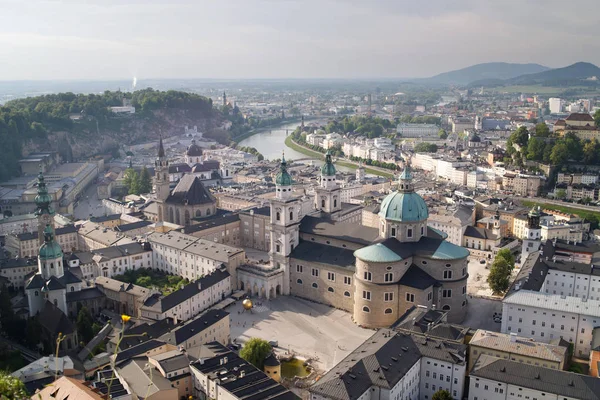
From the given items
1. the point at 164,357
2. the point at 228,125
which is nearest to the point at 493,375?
the point at 164,357

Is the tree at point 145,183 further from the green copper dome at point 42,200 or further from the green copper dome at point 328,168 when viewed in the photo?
the green copper dome at point 328,168

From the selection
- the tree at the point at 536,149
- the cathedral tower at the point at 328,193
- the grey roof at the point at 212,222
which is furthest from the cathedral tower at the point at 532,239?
the tree at the point at 536,149

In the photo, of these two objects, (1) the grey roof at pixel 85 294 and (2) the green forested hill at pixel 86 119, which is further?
(2) the green forested hill at pixel 86 119

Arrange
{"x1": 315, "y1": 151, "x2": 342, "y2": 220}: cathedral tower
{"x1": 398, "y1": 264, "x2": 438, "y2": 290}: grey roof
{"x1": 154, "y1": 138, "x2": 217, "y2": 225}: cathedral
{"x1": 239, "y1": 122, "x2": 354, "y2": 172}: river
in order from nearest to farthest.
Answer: {"x1": 398, "y1": 264, "x2": 438, "y2": 290}: grey roof < {"x1": 315, "y1": 151, "x2": 342, "y2": 220}: cathedral tower < {"x1": 154, "y1": 138, "x2": 217, "y2": 225}: cathedral < {"x1": 239, "y1": 122, "x2": 354, "y2": 172}: river

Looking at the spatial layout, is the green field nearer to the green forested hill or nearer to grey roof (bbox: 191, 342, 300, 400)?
grey roof (bbox: 191, 342, 300, 400)

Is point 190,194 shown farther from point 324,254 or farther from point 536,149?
point 536,149

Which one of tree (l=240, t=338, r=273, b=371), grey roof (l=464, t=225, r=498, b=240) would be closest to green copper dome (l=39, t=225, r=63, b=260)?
tree (l=240, t=338, r=273, b=371)

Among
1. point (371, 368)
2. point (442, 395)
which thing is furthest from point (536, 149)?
point (371, 368)
